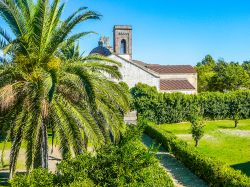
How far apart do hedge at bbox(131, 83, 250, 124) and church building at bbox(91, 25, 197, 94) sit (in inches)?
321

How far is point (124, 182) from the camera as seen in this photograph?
11297 millimetres

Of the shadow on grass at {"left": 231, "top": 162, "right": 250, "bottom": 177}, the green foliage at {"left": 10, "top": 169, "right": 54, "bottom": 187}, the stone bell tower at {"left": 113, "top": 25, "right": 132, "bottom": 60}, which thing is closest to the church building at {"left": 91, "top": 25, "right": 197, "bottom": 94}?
the stone bell tower at {"left": 113, "top": 25, "right": 132, "bottom": 60}

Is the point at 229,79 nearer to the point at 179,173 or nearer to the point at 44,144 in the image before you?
the point at 179,173

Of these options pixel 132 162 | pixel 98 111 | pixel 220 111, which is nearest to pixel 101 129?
pixel 98 111

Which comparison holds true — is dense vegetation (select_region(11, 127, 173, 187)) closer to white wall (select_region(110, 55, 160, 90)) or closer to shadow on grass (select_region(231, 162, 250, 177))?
shadow on grass (select_region(231, 162, 250, 177))

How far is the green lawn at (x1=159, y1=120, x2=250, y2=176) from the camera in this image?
2236cm

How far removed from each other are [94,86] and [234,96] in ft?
117

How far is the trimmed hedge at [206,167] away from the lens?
45.9 ft

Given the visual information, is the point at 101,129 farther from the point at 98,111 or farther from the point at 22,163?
the point at 22,163

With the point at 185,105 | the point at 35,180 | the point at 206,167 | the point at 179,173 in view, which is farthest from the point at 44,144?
the point at 185,105

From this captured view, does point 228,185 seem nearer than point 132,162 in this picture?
No

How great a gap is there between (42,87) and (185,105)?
1278 inches

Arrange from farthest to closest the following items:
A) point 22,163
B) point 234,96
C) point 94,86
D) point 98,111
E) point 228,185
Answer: point 234,96
point 22,163
point 228,185
point 98,111
point 94,86

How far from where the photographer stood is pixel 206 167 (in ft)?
54.8
